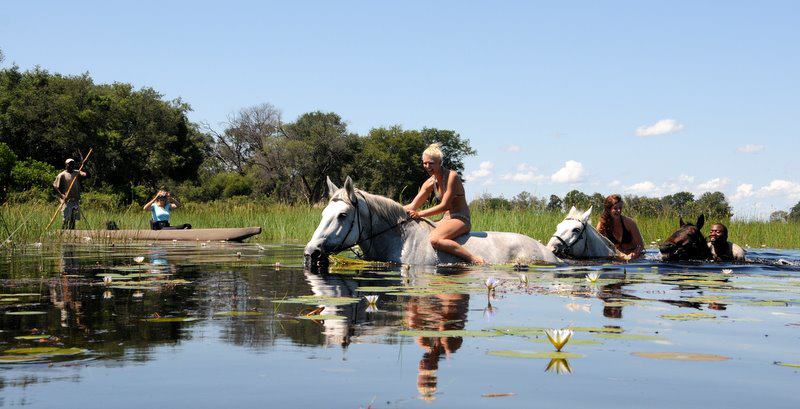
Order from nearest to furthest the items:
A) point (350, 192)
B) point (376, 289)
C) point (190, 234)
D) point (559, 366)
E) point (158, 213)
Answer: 1. point (559, 366)
2. point (376, 289)
3. point (350, 192)
4. point (190, 234)
5. point (158, 213)

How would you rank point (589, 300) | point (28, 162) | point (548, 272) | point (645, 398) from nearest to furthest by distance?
point (645, 398), point (589, 300), point (548, 272), point (28, 162)

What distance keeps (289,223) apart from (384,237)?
546 inches

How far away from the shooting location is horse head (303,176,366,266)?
36.9 feet

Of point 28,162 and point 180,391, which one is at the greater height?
point 28,162

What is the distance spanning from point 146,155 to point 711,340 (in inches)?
2309

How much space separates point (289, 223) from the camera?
997 inches

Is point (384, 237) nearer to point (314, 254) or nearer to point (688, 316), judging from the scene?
point (314, 254)

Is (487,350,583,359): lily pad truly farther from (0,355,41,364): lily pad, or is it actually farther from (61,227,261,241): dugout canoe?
(61,227,261,241): dugout canoe

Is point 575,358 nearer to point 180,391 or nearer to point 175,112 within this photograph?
point 180,391

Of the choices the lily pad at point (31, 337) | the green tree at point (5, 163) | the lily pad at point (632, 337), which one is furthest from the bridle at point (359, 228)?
the green tree at point (5, 163)

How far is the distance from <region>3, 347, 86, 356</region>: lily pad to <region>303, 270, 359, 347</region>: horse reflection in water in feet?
4.18

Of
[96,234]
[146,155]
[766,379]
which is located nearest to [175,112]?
[146,155]

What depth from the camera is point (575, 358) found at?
171 inches

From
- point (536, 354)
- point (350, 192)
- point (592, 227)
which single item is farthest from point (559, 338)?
point (592, 227)
